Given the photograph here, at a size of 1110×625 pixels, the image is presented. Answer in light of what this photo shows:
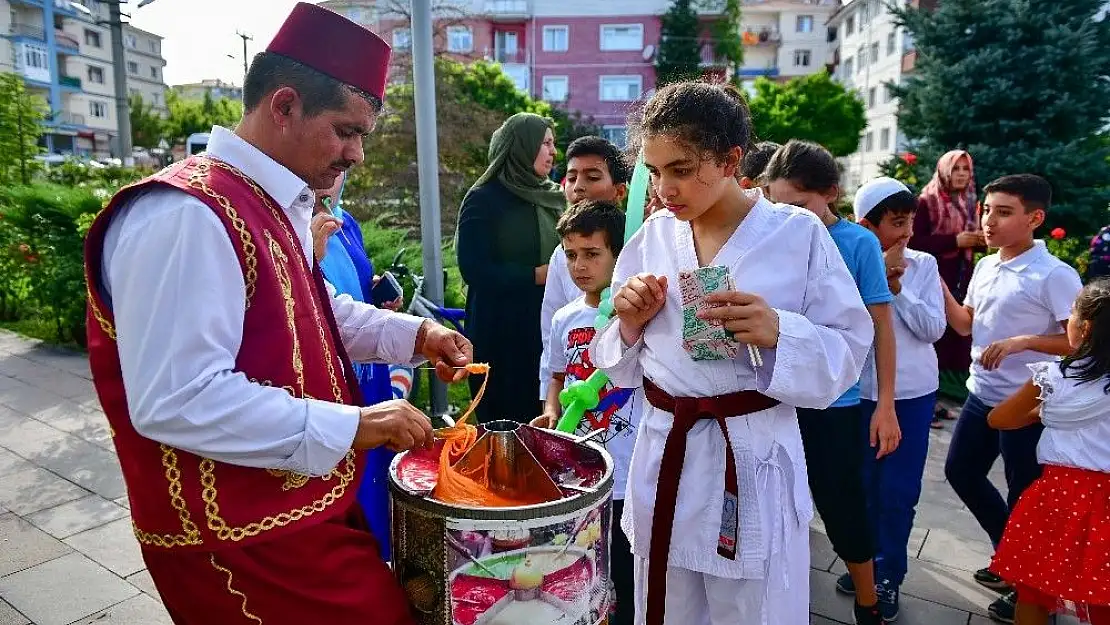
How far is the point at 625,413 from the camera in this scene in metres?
2.91

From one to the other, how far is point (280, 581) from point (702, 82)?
1608mm

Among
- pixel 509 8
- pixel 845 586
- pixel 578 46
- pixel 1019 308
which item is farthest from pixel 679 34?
pixel 845 586

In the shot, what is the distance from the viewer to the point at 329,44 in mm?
1682

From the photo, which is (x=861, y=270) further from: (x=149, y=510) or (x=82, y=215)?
(x=82, y=215)

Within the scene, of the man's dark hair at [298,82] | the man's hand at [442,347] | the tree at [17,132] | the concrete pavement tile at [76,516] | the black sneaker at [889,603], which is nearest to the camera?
the man's dark hair at [298,82]

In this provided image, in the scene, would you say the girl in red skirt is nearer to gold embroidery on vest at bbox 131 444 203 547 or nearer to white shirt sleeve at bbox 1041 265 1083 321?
white shirt sleeve at bbox 1041 265 1083 321

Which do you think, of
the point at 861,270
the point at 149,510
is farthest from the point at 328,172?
the point at 861,270

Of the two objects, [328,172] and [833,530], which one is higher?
[328,172]

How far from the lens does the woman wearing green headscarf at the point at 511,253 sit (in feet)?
13.2

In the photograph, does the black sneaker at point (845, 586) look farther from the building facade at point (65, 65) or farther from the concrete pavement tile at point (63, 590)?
the building facade at point (65, 65)

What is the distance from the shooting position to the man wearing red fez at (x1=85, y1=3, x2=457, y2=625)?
137 cm

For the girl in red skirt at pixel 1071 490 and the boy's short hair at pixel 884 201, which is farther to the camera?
the boy's short hair at pixel 884 201

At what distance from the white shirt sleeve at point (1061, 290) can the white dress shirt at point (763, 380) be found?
76.0 inches

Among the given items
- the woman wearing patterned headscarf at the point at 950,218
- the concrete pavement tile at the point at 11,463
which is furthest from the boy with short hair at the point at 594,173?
the concrete pavement tile at the point at 11,463
